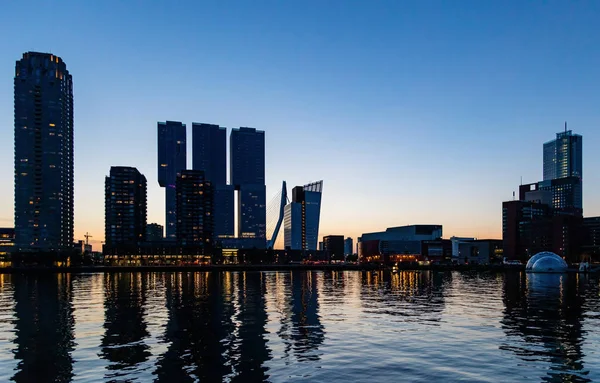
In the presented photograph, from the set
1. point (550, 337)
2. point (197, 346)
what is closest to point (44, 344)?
point (197, 346)

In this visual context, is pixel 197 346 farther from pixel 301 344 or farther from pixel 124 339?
pixel 301 344

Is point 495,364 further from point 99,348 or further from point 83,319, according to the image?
point 83,319

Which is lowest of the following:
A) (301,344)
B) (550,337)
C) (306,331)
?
(306,331)

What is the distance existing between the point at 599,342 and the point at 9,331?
56.9 meters

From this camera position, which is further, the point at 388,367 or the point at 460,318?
the point at 460,318

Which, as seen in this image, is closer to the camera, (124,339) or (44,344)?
(44,344)

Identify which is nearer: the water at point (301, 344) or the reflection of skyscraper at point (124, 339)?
the water at point (301, 344)

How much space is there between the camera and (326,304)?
75250 mm

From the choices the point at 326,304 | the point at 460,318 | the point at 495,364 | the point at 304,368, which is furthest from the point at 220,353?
the point at 326,304

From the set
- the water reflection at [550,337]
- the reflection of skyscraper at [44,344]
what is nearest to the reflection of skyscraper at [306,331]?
the water reflection at [550,337]

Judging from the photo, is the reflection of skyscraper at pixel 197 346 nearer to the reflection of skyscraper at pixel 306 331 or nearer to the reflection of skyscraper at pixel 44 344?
the reflection of skyscraper at pixel 306 331

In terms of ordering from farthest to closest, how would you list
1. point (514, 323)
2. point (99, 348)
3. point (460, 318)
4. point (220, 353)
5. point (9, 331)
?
point (460, 318), point (514, 323), point (9, 331), point (99, 348), point (220, 353)

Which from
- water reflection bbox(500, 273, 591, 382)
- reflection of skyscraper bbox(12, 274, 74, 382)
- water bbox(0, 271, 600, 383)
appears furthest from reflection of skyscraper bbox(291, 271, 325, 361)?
reflection of skyscraper bbox(12, 274, 74, 382)

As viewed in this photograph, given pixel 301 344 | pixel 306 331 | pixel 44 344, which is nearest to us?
pixel 301 344
